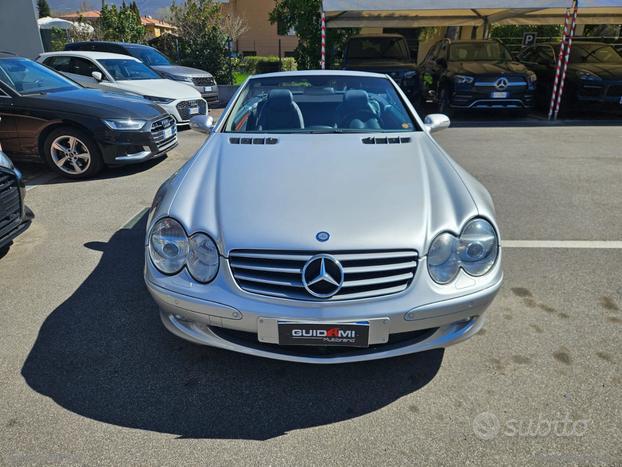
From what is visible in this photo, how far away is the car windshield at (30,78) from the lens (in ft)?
19.8

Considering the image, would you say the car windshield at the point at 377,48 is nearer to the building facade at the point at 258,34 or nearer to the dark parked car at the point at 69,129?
the dark parked car at the point at 69,129

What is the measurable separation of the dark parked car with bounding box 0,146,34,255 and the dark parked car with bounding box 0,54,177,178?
2181 mm

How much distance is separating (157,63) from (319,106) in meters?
9.56

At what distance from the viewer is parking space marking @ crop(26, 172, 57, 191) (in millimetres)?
5793

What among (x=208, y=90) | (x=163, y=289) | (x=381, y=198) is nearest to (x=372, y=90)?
(x=381, y=198)

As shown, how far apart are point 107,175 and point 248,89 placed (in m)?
3.06

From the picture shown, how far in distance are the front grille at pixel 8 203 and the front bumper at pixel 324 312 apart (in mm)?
1848

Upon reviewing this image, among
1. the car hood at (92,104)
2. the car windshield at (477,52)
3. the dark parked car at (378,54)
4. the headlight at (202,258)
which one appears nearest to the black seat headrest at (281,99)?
the headlight at (202,258)

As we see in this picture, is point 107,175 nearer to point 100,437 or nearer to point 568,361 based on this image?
point 100,437

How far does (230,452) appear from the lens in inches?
79.8

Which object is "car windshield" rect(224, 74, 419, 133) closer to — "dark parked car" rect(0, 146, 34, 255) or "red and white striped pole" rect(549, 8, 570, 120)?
"dark parked car" rect(0, 146, 34, 255)

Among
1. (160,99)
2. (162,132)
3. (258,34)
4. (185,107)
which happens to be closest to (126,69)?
(160,99)

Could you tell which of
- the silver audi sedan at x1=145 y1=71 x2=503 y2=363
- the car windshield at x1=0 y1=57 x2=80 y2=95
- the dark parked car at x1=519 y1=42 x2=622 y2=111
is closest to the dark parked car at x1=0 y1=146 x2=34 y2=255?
the silver audi sedan at x1=145 y1=71 x2=503 y2=363

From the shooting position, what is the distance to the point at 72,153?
5.89 metres
